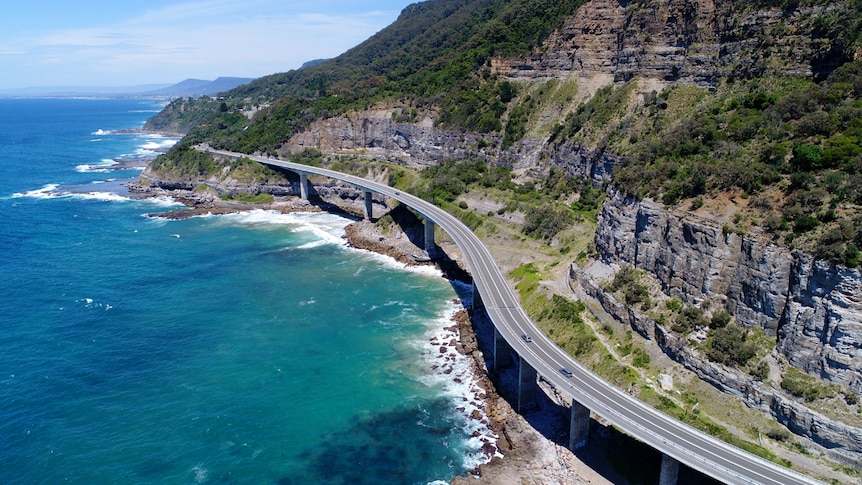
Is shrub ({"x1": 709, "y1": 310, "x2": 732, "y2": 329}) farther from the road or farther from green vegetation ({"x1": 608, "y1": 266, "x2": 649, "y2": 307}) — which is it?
the road

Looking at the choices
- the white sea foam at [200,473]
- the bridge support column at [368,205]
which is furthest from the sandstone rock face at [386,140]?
the white sea foam at [200,473]

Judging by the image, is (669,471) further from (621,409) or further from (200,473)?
(200,473)

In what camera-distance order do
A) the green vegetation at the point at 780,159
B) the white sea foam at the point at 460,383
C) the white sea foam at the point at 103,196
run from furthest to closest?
the white sea foam at the point at 103,196
the white sea foam at the point at 460,383
the green vegetation at the point at 780,159

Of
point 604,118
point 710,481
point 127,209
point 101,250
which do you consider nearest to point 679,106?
point 604,118

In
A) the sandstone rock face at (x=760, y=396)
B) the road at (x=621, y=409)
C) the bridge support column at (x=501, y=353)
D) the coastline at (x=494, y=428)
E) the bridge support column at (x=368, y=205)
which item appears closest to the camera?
the road at (x=621, y=409)

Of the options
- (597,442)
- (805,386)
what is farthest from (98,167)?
(805,386)

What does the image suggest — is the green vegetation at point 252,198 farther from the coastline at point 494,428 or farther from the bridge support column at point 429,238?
the bridge support column at point 429,238

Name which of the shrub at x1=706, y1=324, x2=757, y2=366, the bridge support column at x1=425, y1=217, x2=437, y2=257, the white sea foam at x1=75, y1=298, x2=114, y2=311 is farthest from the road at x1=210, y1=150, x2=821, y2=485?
the white sea foam at x1=75, y1=298, x2=114, y2=311
